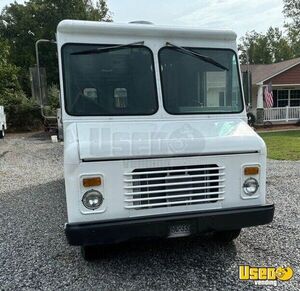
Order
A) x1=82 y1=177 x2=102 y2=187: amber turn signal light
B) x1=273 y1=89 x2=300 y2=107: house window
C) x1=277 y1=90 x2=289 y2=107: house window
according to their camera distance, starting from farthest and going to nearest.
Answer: x1=277 y1=90 x2=289 y2=107: house window < x1=273 y1=89 x2=300 y2=107: house window < x1=82 y1=177 x2=102 y2=187: amber turn signal light

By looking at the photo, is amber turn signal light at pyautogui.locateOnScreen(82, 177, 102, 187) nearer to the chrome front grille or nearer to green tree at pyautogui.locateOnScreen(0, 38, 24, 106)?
the chrome front grille

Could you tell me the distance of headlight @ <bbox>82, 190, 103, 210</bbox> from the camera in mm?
3250

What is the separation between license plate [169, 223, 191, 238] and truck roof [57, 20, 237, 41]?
230 centimetres

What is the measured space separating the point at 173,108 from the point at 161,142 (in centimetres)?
88

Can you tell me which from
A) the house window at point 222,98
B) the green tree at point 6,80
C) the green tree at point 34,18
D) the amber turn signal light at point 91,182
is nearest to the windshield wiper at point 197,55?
the house window at point 222,98

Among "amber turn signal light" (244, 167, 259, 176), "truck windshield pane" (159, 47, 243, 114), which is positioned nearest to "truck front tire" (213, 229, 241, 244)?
"amber turn signal light" (244, 167, 259, 176)

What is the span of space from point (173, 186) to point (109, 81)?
152 cm

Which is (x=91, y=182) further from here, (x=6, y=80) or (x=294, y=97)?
(x=294, y=97)

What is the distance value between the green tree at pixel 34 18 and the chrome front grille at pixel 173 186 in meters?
31.3

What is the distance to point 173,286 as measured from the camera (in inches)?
134

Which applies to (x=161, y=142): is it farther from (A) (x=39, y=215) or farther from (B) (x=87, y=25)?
(A) (x=39, y=215)

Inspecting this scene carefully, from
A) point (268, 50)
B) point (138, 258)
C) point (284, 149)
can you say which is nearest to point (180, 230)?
point (138, 258)

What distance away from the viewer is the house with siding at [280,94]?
2266 centimetres

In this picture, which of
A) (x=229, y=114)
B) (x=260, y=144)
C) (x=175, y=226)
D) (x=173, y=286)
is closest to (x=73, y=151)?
(x=175, y=226)
